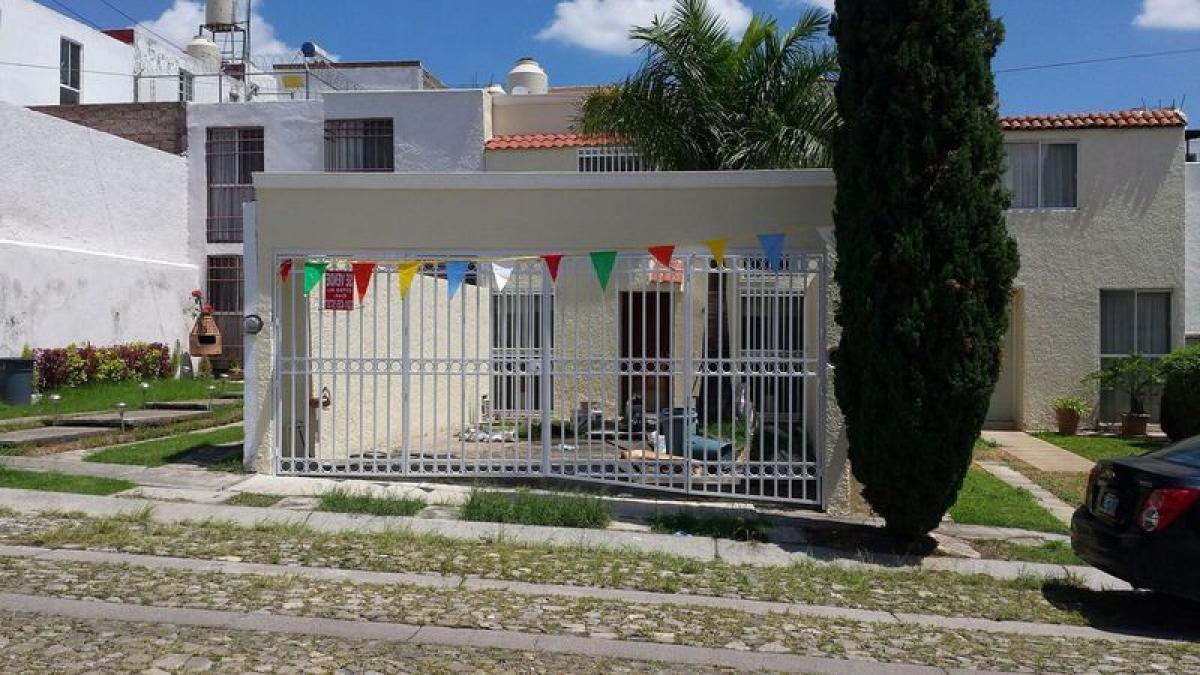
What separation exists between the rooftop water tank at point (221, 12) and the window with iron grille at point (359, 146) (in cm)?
1064

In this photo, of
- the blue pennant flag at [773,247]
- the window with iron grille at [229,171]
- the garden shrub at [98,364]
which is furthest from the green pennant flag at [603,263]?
the window with iron grille at [229,171]

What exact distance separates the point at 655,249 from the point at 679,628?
4479mm

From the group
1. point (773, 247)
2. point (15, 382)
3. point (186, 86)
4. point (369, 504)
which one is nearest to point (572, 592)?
point (369, 504)

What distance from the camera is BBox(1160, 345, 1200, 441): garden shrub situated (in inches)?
601

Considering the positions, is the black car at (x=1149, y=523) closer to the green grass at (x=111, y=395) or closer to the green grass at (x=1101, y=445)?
the green grass at (x=1101, y=445)

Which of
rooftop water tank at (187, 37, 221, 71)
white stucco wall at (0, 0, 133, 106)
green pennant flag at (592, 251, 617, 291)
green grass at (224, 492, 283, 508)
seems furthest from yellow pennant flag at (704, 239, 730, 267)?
rooftop water tank at (187, 37, 221, 71)

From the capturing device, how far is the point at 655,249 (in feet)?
32.7

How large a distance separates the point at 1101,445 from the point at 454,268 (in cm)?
1071

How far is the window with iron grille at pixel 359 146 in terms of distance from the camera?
78.0ft

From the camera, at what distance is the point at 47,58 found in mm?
26859

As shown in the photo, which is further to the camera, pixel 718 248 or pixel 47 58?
pixel 47 58

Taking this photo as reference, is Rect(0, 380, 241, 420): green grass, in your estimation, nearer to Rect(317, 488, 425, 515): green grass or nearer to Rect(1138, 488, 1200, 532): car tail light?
Rect(317, 488, 425, 515): green grass

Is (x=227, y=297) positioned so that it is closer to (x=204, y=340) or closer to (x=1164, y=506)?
(x=204, y=340)

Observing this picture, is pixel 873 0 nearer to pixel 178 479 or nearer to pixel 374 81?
pixel 178 479
